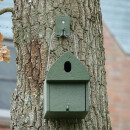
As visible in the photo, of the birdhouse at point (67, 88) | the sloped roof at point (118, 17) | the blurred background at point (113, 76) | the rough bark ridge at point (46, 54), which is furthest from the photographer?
the sloped roof at point (118, 17)

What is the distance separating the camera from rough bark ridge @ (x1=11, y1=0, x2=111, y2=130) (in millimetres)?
3562

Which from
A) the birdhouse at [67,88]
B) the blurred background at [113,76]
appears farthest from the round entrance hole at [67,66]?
the blurred background at [113,76]

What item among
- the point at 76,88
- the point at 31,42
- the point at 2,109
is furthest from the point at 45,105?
the point at 2,109

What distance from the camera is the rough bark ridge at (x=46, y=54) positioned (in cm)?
356

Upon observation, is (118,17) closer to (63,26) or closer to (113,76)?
(113,76)

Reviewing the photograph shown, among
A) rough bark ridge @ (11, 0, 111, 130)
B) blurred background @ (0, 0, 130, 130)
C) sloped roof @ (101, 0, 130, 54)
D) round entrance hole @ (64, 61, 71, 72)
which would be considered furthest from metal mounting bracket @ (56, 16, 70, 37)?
sloped roof @ (101, 0, 130, 54)

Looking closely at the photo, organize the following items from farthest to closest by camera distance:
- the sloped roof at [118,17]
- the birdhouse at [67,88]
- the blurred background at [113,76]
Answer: the sloped roof at [118,17] → the blurred background at [113,76] → the birdhouse at [67,88]

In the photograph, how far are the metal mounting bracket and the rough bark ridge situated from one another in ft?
0.15

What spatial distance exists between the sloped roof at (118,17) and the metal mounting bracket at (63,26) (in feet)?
19.3

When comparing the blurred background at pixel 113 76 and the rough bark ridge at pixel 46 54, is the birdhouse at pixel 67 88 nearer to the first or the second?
the rough bark ridge at pixel 46 54

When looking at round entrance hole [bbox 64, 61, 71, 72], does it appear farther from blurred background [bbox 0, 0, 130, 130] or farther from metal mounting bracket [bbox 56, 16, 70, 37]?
blurred background [bbox 0, 0, 130, 130]

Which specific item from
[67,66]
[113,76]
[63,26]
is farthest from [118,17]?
[67,66]

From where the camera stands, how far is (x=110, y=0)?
10164 millimetres

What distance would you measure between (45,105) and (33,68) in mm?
358
